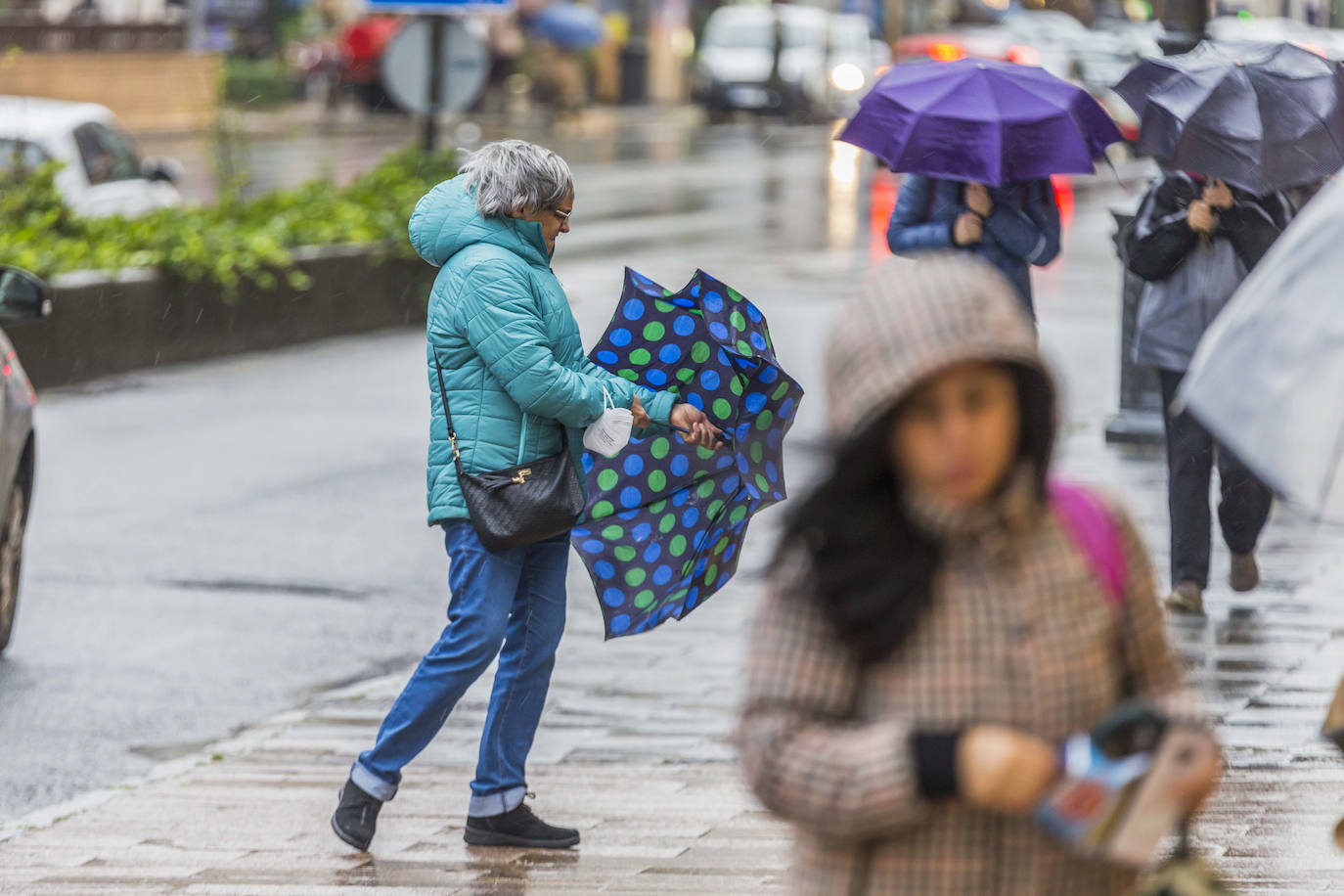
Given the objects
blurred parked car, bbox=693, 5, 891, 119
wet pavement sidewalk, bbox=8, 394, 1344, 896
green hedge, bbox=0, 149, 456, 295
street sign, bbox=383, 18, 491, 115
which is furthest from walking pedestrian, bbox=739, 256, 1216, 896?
blurred parked car, bbox=693, 5, 891, 119

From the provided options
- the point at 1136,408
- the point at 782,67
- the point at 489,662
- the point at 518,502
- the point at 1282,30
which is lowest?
the point at 782,67

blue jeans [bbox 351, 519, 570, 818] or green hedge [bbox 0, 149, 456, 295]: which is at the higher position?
blue jeans [bbox 351, 519, 570, 818]

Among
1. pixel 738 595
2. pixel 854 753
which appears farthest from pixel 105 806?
pixel 854 753

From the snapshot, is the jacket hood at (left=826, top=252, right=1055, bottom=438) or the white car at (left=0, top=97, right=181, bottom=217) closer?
the jacket hood at (left=826, top=252, right=1055, bottom=438)

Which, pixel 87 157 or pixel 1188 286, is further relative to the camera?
pixel 87 157

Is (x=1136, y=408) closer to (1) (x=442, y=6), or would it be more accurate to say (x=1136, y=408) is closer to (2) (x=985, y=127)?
(2) (x=985, y=127)

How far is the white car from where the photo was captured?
49.6ft

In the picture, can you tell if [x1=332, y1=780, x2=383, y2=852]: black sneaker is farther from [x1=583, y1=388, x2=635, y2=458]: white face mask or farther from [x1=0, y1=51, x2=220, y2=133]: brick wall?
[x1=0, y1=51, x2=220, y2=133]: brick wall

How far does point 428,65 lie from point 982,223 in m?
8.56

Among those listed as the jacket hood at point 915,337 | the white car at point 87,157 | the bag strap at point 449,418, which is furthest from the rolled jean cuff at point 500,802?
the white car at point 87,157

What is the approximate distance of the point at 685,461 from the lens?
5117mm

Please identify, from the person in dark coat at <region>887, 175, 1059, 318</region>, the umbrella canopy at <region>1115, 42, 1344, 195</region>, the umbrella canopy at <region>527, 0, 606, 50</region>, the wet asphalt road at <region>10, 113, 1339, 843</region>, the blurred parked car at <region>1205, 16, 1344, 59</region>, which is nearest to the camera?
the wet asphalt road at <region>10, 113, 1339, 843</region>

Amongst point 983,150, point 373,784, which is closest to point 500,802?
point 373,784

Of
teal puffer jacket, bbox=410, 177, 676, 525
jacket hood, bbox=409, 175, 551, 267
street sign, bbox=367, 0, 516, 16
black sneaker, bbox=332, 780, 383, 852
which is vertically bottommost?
black sneaker, bbox=332, 780, 383, 852
